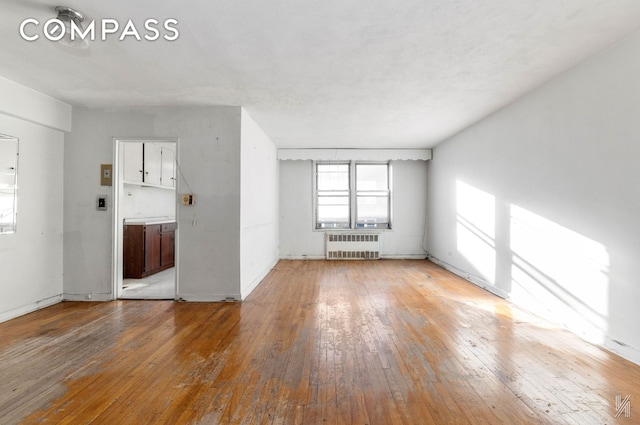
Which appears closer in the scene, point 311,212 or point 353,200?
point 311,212

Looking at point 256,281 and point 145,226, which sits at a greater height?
point 145,226

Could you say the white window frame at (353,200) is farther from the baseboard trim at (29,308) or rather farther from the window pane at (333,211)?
the baseboard trim at (29,308)

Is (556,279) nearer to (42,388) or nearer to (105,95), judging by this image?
(42,388)

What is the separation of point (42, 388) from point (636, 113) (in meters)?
5.04

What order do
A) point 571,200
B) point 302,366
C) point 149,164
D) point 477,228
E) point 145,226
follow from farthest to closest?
point 149,164 < point 145,226 < point 477,228 < point 571,200 < point 302,366

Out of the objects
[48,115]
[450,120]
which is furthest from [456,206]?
[48,115]

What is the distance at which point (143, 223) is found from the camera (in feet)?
17.5

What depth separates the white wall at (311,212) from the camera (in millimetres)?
7719

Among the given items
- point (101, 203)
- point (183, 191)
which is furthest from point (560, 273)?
point (101, 203)

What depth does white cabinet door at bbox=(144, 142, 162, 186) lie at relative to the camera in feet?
18.2

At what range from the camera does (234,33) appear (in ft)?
8.14

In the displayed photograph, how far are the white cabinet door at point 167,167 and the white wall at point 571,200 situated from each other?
5.97 metres

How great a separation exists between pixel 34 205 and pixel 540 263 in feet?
20.8

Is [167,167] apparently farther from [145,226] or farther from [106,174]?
[106,174]
